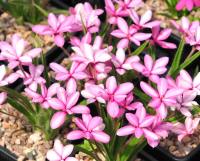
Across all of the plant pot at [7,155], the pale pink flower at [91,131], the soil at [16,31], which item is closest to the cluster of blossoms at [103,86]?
the pale pink flower at [91,131]

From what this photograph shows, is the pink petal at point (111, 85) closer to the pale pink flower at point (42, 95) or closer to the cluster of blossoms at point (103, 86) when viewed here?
the cluster of blossoms at point (103, 86)

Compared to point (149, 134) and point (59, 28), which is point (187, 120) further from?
point (59, 28)

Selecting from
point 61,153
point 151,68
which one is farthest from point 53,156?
point 151,68

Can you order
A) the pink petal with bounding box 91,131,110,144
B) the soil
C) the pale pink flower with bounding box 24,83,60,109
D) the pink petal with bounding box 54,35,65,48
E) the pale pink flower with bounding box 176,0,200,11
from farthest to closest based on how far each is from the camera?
the soil < the pale pink flower with bounding box 176,0,200,11 < the pink petal with bounding box 54,35,65,48 < the pale pink flower with bounding box 24,83,60,109 < the pink petal with bounding box 91,131,110,144

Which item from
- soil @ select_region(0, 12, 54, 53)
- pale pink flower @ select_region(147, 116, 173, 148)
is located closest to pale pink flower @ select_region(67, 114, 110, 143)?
pale pink flower @ select_region(147, 116, 173, 148)

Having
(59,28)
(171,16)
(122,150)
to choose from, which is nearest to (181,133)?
(122,150)

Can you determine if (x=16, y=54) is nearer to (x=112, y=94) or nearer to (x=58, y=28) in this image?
(x=58, y=28)

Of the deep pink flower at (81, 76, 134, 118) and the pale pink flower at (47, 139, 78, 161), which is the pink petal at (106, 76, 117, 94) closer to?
the deep pink flower at (81, 76, 134, 118)
